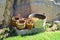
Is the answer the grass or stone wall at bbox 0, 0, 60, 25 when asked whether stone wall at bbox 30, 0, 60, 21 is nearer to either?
stone wall at bbox 0, 0, 60, 25

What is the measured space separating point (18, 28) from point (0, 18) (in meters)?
0.76

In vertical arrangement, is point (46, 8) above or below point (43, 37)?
above

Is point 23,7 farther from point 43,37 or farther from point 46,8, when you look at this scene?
point 43,37

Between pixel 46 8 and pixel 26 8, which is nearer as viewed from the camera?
pixel 26 8

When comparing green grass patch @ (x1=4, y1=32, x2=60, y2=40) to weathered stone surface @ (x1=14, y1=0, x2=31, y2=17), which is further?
weathered stone surface @ (x1=14, y1=0, x2=31, y2=17)

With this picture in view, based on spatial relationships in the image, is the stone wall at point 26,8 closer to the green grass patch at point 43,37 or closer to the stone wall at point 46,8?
the stone wall at point 46,8

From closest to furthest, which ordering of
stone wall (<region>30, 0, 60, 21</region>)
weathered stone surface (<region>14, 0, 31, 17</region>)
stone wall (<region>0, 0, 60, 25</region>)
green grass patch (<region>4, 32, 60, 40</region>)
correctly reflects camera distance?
1. green grass patch (<region>4, 32, 60, 40</region>)
2. stone wall (<region>0, 0, 60, 25</region>)
3. weathered stone surface (<region>14, 0, 31, 17</region>)
4. stone wall (<region>30, 0, 60, 21</region>)

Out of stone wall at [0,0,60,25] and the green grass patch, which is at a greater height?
stone wall at [0,0,60,25]

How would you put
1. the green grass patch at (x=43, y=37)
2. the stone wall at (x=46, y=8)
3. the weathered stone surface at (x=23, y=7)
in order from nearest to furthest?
the green grass patch at (x=43, y=37)
the weathered stone surface at (x=23, y=7)
the stone wall at (x=46, y=8)

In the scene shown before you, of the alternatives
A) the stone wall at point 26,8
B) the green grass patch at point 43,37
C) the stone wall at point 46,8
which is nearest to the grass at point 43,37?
the green grass patch at point 43,37

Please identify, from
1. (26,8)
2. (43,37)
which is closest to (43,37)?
(43,37)

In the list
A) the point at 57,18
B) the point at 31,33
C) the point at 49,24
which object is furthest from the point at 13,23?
the point at 57,18

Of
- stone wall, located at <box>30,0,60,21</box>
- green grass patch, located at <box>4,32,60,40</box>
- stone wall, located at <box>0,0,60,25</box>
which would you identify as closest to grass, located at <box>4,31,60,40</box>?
green grass patch, located at <box>4,32,60,40</box>

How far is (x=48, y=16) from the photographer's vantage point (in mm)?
8562
